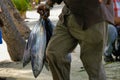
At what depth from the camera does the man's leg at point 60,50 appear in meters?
4.48

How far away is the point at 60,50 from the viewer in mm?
4480

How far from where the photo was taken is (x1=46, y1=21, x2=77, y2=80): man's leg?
14.7 feet

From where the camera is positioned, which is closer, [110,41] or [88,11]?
[88,11]

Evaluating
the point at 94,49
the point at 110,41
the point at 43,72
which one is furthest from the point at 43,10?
the point at 110,41

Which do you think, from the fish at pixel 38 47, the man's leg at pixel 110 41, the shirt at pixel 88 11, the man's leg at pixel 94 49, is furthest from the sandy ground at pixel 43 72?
the shirt at pixel 88 11

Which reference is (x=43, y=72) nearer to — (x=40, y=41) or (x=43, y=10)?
(x=40, y=41)

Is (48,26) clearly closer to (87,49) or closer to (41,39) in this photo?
(41,39)

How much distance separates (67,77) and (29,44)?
1057 millimetres

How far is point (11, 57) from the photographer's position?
973cm

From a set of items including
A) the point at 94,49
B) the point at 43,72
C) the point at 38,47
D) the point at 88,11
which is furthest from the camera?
the point at 43,72

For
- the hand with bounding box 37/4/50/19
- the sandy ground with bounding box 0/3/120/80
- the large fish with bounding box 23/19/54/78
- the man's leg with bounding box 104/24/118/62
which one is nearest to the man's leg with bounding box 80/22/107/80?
the hand with bounding box 37/4/50/19

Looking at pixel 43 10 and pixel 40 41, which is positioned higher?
pixel 43 10

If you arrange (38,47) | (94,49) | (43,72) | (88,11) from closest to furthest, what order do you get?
1. (88,11)
2. (94,49)
3. (38,47)
4. (43,72)

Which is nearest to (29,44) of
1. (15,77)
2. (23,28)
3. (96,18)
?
(96,18)
